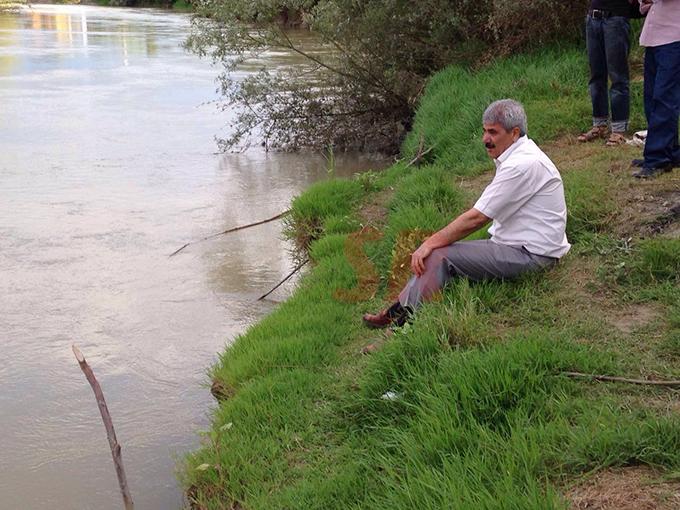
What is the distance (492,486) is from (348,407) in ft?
4.22

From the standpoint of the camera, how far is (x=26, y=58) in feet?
79.8

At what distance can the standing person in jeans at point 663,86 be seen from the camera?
20.4 ft

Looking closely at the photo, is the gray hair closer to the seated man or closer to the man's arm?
the seated man

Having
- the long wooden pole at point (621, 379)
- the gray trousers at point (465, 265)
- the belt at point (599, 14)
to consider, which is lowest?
the long wooden pole at point (621, 379)

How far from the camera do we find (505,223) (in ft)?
16.3

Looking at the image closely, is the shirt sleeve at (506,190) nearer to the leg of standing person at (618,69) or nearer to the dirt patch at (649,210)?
the dirt patch at (649,210)

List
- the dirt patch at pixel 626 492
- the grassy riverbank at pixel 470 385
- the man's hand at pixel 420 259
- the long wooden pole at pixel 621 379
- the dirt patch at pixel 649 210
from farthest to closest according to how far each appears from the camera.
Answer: the dirt patch at pixel 649 210 → the man's hand at pixel 420 259 → the long wooden pole at pixel 621 379 → the grassy riverbank at pixel 470 385 → the dirt patch at pixel 626 492

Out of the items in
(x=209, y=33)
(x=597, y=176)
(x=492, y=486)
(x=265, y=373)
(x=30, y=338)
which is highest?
(x=209, y=33)

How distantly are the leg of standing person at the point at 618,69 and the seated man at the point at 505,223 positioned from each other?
316 centimetres

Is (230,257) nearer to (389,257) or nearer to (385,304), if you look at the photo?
(389,257)

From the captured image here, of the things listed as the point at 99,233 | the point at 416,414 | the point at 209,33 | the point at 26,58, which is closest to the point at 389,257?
the point at 416,414

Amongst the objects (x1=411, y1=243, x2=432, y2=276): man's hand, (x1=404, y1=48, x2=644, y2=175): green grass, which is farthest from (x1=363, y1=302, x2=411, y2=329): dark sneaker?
(x1=404, y1=48, x2=644, y2=175): green grass

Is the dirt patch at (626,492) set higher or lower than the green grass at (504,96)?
lower

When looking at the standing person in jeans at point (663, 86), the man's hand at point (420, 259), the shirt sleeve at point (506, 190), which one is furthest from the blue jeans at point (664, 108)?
the man's hand at point (420, 259)
